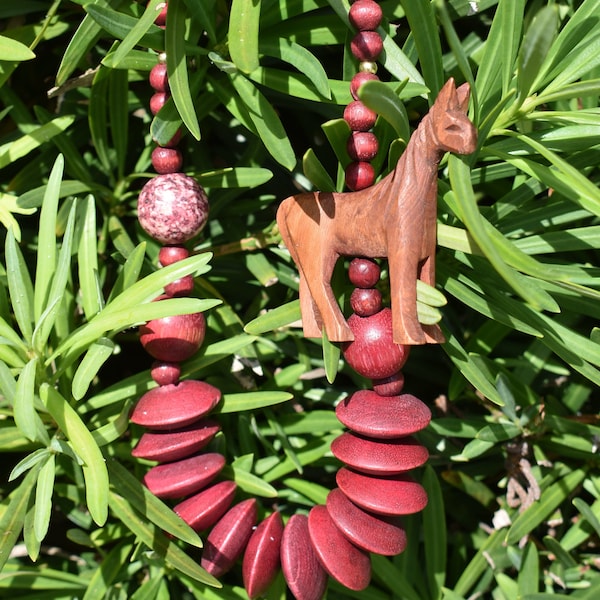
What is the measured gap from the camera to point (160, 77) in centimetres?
67

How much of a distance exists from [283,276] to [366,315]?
0.56ft

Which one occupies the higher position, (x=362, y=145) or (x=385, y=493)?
(x=362, y=145)

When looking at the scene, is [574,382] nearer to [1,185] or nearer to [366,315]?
[366,315]

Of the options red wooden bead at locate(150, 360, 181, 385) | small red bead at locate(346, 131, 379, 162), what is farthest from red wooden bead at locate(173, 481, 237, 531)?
small red bead at locate(346, 131, 379, 162)

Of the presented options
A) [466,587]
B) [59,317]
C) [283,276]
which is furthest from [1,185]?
[466,587]

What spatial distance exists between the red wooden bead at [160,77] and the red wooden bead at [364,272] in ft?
0.81

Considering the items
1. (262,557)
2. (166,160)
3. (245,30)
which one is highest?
(245,30)

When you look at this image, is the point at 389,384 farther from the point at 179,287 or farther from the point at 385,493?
the point at 179,287

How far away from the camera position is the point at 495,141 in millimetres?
695

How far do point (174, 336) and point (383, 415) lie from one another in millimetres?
211

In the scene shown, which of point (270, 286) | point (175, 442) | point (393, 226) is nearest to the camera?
point (393, 226)

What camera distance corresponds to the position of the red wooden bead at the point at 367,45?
2.03 ft

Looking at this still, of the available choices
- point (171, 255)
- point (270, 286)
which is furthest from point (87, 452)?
point (270, 286)

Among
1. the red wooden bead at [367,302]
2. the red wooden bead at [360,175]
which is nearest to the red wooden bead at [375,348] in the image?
the red wooden bead at [367,302]
